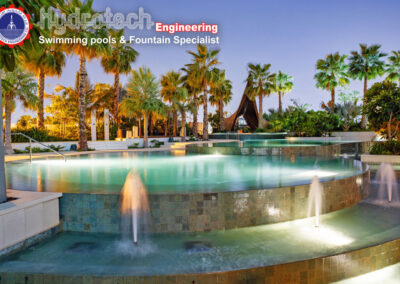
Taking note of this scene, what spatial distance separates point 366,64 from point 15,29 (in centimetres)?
3693

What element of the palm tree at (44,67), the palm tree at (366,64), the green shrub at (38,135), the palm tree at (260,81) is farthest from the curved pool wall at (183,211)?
the palm tree at (260,81)

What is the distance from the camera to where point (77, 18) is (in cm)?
1861

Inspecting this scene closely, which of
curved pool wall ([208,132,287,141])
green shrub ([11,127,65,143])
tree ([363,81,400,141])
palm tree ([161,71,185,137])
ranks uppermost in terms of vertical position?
palm tree ([161,71,185,137])

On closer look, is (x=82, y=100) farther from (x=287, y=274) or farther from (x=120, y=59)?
(x=287, y=274)

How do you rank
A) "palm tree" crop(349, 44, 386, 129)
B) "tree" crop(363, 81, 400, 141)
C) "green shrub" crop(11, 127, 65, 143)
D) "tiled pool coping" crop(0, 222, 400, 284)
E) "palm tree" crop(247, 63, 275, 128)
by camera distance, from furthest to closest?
1. "palm tree" crop(247, 63, 275, 128)
2. "palm tree" crop(349, 44, 386, 129)
3. "green shrub" crop(11, 127, 65, 143)
4. "tree" crop(363, 81, 400, 141)
5. "tiled pool coping" crop(0, 222, 400, 284)

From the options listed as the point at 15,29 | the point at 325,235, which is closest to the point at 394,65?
the point at 325,235

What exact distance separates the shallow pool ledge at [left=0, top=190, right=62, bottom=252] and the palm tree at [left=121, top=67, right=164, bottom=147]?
61.6 ft

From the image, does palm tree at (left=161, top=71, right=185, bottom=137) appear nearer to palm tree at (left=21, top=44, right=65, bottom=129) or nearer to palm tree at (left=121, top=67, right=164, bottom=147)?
palm tree at (left=121, top=67, right=164, bottom=147)

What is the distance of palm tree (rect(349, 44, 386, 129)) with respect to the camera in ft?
111

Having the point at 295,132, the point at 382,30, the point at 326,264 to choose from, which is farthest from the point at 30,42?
the point at 382,30

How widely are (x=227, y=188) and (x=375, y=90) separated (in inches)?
671

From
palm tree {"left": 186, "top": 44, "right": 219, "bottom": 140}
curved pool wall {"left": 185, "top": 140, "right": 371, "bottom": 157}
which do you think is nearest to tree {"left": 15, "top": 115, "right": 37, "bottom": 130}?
palm tree {"left": 186, "top": 44, "right": 219, "bottom": 140}

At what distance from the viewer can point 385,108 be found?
17250 millimetres

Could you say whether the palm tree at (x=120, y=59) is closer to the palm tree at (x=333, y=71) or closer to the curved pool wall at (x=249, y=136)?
the curved pool wall at (x=249, y=136)
